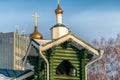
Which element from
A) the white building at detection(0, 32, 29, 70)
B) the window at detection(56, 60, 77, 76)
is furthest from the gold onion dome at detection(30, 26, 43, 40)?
the white building at detection(0, 32, 29, 70)

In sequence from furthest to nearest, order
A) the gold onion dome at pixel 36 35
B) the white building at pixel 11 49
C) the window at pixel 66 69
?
the white building at pixel 11 49, the gold onion dome at pixel 36 35, the window at pixel 66 69

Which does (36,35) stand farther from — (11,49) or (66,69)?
(11,49)

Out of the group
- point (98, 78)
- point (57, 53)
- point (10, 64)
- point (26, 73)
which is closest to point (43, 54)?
point (57, 53)

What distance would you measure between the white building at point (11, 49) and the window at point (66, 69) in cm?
10648

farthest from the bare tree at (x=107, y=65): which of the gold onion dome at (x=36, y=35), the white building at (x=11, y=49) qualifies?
the white building at (x=11, y=49)

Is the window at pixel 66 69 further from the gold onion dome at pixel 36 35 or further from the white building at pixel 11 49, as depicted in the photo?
the white building at pixel 11 49

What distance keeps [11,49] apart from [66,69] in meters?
110

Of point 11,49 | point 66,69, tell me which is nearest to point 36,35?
point 66,69

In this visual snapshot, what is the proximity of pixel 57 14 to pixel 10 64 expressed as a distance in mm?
107525

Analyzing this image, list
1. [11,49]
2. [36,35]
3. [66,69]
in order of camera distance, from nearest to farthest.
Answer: [66,69]
[36,35]
[11,49]

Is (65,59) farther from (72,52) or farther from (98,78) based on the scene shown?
(98,78)

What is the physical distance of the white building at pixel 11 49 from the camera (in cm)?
12688

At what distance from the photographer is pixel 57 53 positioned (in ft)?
62.4

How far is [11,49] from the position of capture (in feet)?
422
